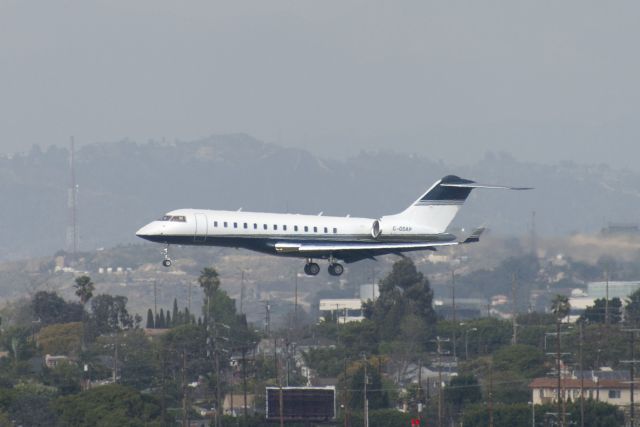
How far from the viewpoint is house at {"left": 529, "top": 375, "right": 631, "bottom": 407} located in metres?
161

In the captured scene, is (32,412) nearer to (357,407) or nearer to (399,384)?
(357,407)

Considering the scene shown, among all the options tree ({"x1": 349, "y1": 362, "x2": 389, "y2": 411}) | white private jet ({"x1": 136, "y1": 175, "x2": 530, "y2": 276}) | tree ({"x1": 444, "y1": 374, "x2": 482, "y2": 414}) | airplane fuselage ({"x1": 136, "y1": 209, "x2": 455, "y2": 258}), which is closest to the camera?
airplane fuselage ({"x1": 136, "y1": 209, "x2": 455, "y2": 258})

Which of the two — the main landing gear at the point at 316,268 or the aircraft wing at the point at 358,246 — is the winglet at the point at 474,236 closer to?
the aircraft wing at the point at 358,246

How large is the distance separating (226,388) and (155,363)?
9593mm

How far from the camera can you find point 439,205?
10644 cm

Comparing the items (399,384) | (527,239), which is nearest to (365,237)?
(527,239)

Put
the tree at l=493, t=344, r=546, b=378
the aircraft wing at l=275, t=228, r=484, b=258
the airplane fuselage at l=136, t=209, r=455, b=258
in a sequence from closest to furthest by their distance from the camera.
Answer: the airplane fuselage at l=136, t=209, r=455, b=258 → the aircraft wing at l=275, t=228, r=484, b=258 → the tree at l=493, t=344, r=546, b=378

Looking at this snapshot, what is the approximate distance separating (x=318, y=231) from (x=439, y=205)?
38.0 ft

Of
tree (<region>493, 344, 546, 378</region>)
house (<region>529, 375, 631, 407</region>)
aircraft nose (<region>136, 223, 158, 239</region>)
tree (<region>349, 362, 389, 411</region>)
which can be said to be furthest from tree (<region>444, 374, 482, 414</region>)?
aircraft nose (<region>136, 223, 158, 239</region>)

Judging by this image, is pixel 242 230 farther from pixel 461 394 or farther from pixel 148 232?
pixel 461 394

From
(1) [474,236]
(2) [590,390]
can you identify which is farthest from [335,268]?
(2) [590,390]

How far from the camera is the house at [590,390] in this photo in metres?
161

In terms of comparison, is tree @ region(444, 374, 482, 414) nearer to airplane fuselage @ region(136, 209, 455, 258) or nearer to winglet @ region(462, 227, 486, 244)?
winglet @ region(462, 227, 486, 244)

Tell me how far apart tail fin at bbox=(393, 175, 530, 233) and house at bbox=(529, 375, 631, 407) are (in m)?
56.2
